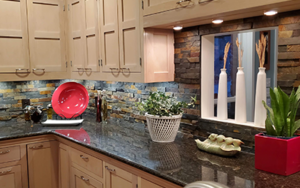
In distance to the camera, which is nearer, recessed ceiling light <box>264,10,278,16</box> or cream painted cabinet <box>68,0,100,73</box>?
recessed ceiling light <box>264,10,278,16</box>

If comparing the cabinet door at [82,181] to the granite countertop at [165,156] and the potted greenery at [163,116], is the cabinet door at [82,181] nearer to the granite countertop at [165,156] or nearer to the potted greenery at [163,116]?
the granite countertop at [165,156]

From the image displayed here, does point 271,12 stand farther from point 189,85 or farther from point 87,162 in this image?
point 87,162

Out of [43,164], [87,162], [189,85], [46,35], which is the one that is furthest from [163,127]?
[46,35]

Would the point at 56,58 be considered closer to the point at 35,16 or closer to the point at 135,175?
the point at 35,16

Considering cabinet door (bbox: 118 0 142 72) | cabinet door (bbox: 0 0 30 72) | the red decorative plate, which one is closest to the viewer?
cabinet door (bbox: 118 0 142 72)

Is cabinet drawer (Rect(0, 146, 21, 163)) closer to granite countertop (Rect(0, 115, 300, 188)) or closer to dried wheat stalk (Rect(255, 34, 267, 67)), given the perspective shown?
granite countertop (Rect(0, 115, 300, 188))

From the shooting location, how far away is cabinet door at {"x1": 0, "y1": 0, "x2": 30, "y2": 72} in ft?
9.32

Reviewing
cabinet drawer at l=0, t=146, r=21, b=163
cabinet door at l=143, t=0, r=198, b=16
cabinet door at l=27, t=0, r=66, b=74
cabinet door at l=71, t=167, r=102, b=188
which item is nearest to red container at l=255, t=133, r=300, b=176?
cabinet door at l=143, t=0, r=198, b=16

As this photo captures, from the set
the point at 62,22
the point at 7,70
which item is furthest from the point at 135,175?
the point at 62,22

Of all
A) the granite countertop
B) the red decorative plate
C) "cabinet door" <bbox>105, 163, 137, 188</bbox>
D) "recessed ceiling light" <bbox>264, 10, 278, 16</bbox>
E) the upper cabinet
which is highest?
the upper cabinet

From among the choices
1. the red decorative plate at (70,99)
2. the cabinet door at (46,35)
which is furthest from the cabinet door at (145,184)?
the cabinet door at (46,35)

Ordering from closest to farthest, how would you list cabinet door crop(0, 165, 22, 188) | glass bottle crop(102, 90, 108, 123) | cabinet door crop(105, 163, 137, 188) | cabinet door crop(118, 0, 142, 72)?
cabinet door crop(105, 163, 137, 188) → cabinet door crop(118, 0, 142, 72) → cabinet door crop(0, 165, 22, 188) → glass bottle crop(102, 90, 108, 123)

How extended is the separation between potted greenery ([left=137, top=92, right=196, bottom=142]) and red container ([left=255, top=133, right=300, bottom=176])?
27.3 inches

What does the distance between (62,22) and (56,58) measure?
0.39m
